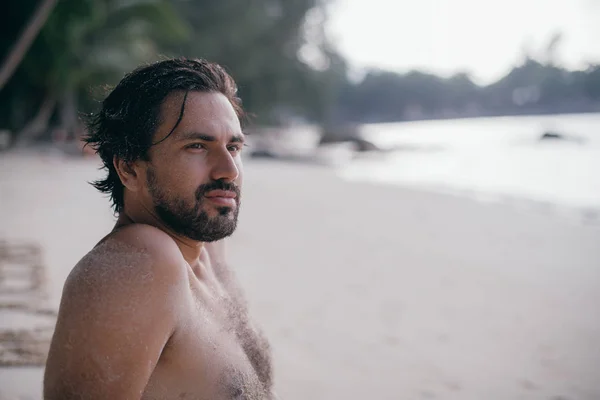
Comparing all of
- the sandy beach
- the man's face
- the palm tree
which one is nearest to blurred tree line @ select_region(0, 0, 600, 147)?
the palm tree

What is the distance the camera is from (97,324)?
3.95 ft

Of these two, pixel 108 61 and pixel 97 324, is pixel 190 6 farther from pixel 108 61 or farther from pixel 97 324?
pixel 97 324

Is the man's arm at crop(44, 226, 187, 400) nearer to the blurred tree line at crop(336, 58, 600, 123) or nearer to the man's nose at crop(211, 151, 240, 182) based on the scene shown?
the man's nose at crop(211, 151, 240, 182)

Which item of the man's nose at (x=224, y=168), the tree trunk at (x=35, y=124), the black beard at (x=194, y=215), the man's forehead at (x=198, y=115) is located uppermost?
the tree trunk at (x=35, y=124)

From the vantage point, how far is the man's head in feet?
5.07

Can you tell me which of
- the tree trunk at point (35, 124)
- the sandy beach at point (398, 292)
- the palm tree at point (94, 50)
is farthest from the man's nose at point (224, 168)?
the tree trunk at point (35, 124)

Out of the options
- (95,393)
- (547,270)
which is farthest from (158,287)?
(547,270)

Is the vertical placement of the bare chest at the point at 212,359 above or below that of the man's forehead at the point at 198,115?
below

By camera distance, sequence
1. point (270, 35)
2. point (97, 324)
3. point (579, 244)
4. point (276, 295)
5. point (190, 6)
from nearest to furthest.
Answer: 1. point (97, 324)
2. point (276, 295)
3. point (579, 244)
4. point (190, 6)
5. point (270, 35)

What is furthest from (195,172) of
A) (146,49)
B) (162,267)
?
(146,49)

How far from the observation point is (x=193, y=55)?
2800cm

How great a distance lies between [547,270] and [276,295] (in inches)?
139

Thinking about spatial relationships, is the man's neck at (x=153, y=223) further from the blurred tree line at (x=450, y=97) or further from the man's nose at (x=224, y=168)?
the blurred tree line at (x=450, y=97)

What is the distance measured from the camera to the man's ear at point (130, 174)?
157 cm
